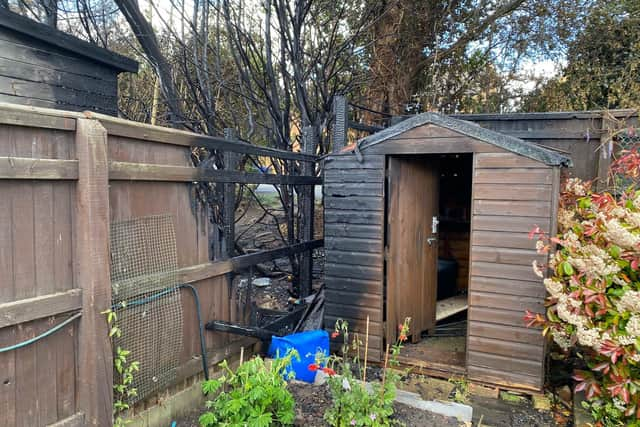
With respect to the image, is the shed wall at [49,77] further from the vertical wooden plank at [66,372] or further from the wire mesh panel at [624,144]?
the wire mesh panel at [624,144]

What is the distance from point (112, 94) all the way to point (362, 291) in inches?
126

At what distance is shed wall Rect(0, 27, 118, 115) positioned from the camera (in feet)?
11.5

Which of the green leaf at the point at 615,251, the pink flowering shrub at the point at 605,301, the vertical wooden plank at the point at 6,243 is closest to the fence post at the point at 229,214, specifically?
the vertical wooden plank at the point at 6,243

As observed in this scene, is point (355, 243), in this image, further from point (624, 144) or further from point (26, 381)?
point (624, 144)

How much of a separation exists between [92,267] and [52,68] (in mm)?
2519

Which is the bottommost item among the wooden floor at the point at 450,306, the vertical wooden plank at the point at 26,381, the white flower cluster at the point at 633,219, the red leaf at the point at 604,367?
the wooden floor at the point at 450,306

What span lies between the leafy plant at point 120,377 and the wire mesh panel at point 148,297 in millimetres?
43

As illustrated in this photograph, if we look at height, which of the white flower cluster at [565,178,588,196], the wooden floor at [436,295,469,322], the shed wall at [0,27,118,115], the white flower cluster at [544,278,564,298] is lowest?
the wooden floor at [436,295,469,322]

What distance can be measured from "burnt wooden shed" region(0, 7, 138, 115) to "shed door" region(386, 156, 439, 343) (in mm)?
2921

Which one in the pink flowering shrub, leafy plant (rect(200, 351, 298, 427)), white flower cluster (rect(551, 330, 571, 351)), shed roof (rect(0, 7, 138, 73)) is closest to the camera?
leafy plant (rect(200, 351, 298, 427))

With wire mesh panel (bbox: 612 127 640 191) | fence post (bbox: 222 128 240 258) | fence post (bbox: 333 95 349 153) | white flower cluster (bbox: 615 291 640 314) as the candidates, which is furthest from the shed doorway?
white flower cluster (bbox: 615 291 640 314)

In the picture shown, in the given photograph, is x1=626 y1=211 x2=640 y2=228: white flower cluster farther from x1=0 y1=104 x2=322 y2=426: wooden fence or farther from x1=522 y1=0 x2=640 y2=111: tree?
x1=522 y1=0 x2=640 y2=111: tree

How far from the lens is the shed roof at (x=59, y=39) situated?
340cm

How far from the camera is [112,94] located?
4496 mm
